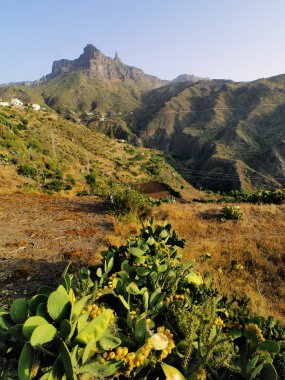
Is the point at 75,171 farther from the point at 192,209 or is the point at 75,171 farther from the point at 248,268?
the point at 248,268

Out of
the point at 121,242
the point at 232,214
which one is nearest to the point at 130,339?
the point at 121,242

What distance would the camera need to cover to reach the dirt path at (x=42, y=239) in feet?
16.5

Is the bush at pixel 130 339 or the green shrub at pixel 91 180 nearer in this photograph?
the bush at pixel 130 339

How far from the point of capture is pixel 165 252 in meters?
4.52

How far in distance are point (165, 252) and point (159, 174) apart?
51.8 m

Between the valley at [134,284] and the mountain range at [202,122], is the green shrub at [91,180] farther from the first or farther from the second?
the mountain range at [202,122]

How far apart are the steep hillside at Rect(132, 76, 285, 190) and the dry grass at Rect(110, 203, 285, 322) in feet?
205

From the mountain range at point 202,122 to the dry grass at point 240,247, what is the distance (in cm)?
6236

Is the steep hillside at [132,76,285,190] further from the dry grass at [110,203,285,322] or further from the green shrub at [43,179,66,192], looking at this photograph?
the dry grass at [110,203,285,322]

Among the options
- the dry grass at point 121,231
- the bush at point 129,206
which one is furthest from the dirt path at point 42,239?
the bush at point 129,206

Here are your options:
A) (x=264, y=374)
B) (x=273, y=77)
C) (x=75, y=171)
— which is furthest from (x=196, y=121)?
(x=264, y=374)

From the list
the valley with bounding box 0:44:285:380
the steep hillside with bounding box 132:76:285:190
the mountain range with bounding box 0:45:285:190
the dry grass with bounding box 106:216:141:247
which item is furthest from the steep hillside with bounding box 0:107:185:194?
the mountain range with bounding box 0:45:285:190

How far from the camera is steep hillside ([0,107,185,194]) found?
73.6 ft

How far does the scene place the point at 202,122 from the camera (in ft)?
407
